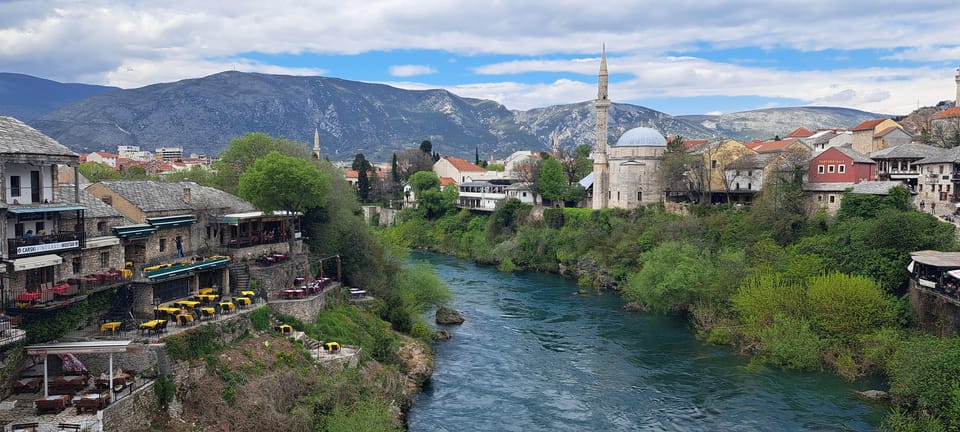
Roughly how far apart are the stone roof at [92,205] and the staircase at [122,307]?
3456 mm

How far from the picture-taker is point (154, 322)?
2331 cm

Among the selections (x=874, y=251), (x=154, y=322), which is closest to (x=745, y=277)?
(x=874, y=251)

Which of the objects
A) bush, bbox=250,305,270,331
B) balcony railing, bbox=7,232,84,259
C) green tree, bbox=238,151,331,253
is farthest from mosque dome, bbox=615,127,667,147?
balcony railing, bbox=7,232,84,259

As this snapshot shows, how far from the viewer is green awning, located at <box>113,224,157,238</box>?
2766 cm

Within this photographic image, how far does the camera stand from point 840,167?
53219mm

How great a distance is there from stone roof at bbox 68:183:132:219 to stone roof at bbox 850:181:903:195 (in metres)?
44.6

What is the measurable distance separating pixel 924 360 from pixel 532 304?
26.4 meters

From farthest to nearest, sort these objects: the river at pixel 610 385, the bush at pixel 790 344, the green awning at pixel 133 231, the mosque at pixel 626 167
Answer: the mosque at pixel 626 167 → the bush at pixel 790 344 → the green awning at pixel 133 231 → the river at pixel 610 385

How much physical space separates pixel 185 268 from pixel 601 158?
163ft

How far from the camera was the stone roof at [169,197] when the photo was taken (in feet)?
102

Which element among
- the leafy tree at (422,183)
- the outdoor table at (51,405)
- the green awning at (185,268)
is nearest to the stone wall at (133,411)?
the outdoor table at (51,405)

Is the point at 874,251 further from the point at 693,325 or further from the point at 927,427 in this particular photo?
the point at 927,427

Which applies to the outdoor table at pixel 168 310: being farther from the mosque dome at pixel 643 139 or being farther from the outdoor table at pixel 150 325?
the mosque dome at pixel 643 139

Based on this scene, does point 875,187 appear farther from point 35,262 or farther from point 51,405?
point 51,405
